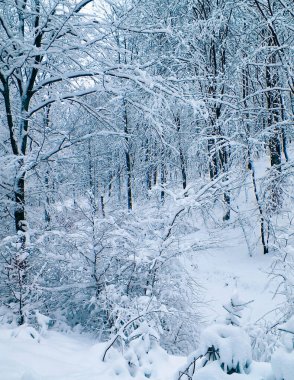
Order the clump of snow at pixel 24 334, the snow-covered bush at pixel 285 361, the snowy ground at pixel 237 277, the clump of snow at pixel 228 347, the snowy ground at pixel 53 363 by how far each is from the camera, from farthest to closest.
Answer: the snowy ground at pixel 237 277, the clump of snow at pixel 24 334, the snowy ground at pixel 53 363, the clump of snow at pixel 228 347, the snow-covered bush at pixel 285 361

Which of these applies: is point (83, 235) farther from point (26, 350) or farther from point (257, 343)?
point (257, 343)

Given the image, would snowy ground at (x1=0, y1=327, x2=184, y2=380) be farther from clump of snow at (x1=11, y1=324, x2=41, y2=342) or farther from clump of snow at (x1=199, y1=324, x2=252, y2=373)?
clump of snow at (x1=199, y1=324, x2=252, y2=373)

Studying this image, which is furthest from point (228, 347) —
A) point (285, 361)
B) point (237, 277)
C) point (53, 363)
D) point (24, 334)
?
point (237, 277)

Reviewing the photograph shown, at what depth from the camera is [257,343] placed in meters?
4.21

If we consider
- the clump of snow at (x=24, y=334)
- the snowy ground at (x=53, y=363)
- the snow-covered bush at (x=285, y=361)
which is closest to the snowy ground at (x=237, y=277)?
the clump of snow at (x=24, y=334)

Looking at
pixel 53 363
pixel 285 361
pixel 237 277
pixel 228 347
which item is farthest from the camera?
pixel 237 277

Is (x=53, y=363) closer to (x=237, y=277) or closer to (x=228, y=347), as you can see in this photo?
(x=228, y=347)

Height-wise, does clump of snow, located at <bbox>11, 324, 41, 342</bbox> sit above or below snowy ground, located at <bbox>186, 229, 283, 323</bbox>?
above

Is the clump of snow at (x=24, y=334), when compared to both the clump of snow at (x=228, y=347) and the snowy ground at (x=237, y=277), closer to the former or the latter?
the clump of snow at (x=228, y=347)

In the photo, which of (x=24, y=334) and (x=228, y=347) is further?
(x=24, y=334)

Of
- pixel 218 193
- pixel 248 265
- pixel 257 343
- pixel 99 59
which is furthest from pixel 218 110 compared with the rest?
pixel 257 343

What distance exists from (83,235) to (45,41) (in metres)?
3.47

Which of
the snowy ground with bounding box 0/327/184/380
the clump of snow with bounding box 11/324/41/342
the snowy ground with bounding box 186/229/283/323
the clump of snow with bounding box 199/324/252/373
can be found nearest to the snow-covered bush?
the clump of snow with bounding box 199/324/252/373

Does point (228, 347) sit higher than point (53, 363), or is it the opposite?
point (228, 347)
